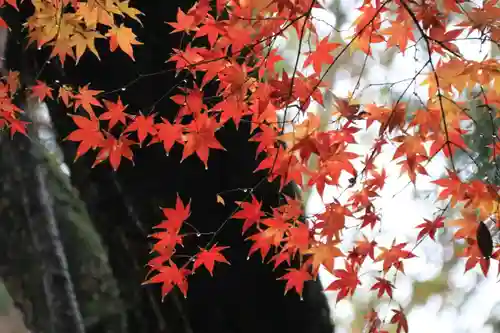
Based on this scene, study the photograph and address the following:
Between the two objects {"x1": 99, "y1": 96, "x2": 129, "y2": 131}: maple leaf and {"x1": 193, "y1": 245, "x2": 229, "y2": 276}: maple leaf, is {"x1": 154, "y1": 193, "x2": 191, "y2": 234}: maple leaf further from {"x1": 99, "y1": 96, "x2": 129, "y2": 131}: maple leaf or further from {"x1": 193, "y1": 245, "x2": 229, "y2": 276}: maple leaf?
{"x1": 99, "y1": 96, "x2": 129, "y2": 131}: maple leaf

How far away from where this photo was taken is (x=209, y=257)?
38.7 inches

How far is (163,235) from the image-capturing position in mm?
990

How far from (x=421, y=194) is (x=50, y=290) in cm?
126

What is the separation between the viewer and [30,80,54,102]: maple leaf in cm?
109

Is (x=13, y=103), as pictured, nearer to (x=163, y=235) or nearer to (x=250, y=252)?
(x=163, y=235)

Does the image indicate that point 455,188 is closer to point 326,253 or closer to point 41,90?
point 326,253

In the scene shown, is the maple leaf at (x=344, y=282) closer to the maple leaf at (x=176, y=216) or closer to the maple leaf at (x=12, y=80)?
the maple leaf at (x=176, y=216)

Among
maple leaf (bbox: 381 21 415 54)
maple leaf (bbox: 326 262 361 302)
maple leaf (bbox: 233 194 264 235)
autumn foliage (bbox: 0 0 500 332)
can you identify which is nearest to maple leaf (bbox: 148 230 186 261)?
autumn foliage (bbox: 0 0 500 332)

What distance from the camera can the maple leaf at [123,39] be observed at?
0.95 m

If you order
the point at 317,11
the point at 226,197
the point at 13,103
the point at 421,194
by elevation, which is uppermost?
the point at 317,11

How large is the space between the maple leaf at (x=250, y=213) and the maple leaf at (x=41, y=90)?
0.51 meters

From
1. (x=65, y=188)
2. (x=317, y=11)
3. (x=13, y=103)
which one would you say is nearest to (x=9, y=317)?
(x=65, y=188)

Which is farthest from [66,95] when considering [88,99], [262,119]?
[262,119]

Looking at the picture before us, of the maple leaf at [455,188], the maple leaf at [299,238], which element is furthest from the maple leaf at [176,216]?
the maple leaf at [455,188]
